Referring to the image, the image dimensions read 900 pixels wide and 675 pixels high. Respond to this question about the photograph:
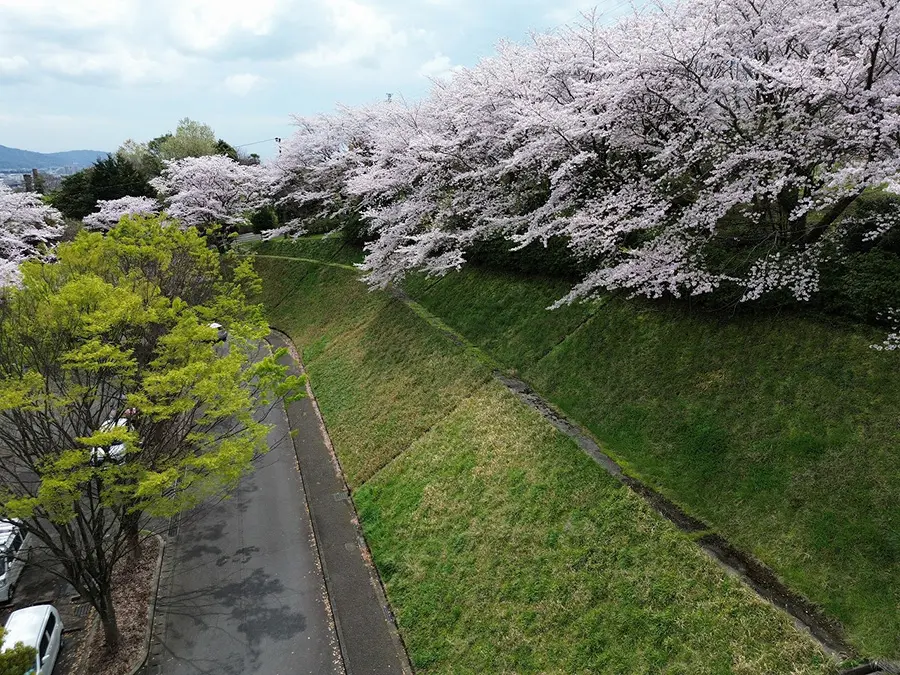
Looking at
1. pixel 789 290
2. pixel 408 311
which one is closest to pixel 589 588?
pixel 789 290

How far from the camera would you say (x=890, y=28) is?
8.77m

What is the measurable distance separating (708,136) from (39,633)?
16914 millimetres

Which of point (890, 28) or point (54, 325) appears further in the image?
point (54, 325)

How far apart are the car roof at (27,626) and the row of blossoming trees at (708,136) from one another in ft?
45.2

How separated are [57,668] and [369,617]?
20.9 ft

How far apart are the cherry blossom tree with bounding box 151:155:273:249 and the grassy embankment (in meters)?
23.8

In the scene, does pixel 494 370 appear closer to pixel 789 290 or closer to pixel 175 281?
pixel 789 290

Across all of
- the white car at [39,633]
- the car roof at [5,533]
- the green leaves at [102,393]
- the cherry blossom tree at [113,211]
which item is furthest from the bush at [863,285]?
the cherry blossom tree at [113,211]

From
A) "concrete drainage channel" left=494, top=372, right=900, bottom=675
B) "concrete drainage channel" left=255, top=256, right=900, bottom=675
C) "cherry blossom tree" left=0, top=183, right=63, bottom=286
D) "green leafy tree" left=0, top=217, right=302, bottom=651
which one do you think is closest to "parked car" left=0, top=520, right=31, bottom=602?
"green leafy tree" left=0, top=217, right=302, bottom=651

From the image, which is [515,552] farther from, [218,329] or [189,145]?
[189,145]

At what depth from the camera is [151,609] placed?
1181 centimetres

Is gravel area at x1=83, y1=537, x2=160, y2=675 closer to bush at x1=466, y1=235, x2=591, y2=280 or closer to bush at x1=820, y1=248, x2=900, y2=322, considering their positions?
bush at x1=466, y1=235, x2=591, y2=280

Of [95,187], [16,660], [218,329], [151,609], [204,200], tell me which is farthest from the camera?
[95,187]

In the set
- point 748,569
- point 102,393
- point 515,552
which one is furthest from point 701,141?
point 102,393
